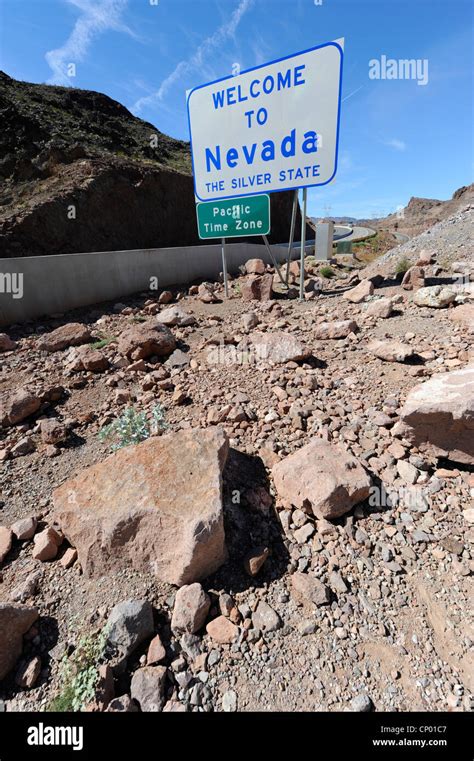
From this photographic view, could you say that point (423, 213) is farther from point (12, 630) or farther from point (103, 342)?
point (12, 630)

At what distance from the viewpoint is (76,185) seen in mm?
10461

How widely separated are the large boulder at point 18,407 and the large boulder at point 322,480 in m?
2.64

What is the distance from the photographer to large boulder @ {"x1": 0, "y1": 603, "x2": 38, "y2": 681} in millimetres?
1674

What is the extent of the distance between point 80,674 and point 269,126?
23.6ft

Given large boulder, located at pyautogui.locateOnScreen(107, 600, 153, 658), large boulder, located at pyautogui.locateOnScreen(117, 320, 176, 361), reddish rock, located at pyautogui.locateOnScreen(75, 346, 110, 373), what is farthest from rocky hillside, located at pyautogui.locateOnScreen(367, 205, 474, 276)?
large boulder, located at pyautogui.locateOnScreen(107, 600, 153, 658)

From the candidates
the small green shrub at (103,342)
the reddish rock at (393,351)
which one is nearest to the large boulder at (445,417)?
the reddish rock at (393,351)

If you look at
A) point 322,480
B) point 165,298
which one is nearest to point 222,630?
point 322,480

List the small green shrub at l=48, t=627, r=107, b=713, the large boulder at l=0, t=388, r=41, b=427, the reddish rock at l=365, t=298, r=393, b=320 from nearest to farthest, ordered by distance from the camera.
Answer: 1. the small green shrub at l=48, t=627, r=107, b=713
2. the large boulder at l=0, t=388, r=41, b=427
3. the reddish rock at l=365, t=298, r=393, b=320

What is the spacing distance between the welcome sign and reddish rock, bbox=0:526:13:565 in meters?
6.01

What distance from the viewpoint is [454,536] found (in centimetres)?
207

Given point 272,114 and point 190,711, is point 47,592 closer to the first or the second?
point 190,711

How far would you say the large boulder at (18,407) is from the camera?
131 inches

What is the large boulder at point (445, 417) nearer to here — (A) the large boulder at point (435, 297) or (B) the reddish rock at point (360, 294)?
(A) the large boulder at point (435, 297)

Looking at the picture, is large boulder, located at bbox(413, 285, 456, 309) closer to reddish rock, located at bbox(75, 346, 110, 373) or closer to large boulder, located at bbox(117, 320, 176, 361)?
large boulder, located at bbox(117, 320, 176, 361)
